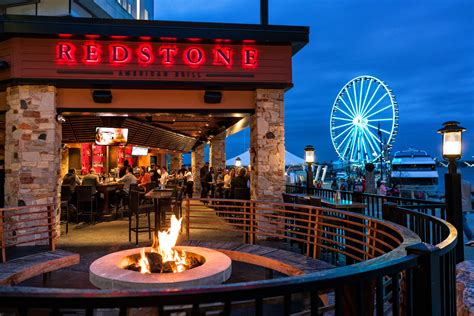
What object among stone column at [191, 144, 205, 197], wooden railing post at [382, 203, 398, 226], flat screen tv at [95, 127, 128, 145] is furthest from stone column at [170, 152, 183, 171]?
wooden railing post at [382, 203, 398, 226]

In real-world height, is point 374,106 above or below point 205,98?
above

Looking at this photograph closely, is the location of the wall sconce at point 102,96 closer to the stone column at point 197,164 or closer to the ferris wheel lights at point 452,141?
the ferris wheel lights at point 452,141

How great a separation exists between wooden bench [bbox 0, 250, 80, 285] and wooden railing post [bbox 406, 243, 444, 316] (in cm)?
425

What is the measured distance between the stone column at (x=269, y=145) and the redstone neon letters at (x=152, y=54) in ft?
2.82

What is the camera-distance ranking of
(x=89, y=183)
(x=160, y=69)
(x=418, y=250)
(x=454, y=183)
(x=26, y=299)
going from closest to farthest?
(x=26, y=299), (x=418, y=250), (x=454, y=183), (x=160, y=69), (x=89, y=183)

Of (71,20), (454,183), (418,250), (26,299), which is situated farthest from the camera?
(71,20)

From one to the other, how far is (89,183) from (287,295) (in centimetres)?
1015

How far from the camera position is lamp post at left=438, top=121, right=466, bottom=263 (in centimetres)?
497

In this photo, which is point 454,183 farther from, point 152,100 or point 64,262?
point 152,100

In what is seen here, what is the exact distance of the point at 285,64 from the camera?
8234 mm

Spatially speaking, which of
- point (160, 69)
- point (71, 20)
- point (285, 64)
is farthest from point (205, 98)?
point (71, 20)

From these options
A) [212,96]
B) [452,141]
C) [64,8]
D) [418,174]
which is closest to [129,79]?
[212,96]

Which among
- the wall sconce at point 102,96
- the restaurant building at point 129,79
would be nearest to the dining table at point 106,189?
the restaurant building at point 129,79

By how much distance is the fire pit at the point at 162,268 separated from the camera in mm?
3807
